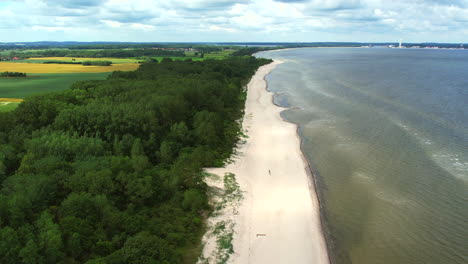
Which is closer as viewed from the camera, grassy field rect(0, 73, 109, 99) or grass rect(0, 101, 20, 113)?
grass rect(0, 101, 20, 113)

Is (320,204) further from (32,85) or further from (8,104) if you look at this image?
(32,85)

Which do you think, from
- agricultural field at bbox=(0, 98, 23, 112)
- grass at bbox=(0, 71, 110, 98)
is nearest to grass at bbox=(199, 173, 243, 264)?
agricultural field at bbox=(0, 98, 23, 112)

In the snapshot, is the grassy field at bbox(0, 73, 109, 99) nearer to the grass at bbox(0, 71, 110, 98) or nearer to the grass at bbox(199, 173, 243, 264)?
the grass at bbox(0, 71, 110, 98)

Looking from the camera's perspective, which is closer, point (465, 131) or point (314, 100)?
point (465, 131)

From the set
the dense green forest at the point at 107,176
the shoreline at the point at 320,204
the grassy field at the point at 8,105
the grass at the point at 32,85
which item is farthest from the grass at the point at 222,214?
the grass at the point at 32,85

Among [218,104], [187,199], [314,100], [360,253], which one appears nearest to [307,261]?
[360,253]

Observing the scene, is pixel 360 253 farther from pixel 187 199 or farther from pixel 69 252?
pixel 69 252

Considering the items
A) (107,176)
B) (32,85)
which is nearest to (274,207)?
(107,176)
